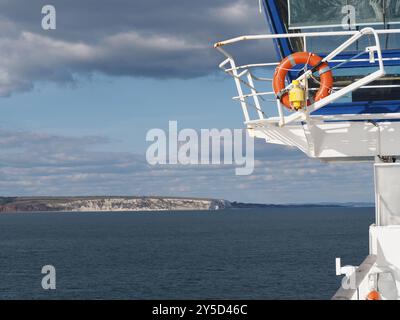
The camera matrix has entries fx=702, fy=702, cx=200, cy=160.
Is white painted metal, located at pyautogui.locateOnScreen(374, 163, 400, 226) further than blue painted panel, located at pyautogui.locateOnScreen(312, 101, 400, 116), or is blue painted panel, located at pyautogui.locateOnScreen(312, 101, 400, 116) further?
blue painted panel, located at pyautogui.locateOnScreen(312, 101, 400, 116)

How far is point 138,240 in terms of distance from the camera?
18362 centimetres

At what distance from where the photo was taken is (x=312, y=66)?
15.8 meters

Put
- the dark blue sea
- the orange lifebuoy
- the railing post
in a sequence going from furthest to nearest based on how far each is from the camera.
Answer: the dark blue sea, the railing post, the orange lifebuoy

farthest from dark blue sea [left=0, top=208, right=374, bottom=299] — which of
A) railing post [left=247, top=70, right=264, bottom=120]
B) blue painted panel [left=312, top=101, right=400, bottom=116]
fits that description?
railing post [left=247, top=70, right=264, bottom=120]

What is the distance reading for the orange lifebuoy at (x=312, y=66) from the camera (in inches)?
604

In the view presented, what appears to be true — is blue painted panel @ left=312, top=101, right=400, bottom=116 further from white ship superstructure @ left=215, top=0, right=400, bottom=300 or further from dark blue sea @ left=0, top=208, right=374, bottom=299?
dark blue sea @ left=0, top=208, right=374, bottom=299

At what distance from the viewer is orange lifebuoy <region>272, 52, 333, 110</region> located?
15.3m

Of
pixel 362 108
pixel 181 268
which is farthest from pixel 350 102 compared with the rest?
pixel 181 268

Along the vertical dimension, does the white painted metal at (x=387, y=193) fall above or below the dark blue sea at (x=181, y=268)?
above

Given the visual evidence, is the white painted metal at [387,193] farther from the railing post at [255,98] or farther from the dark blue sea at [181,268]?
the dark blue sea at [181,268]

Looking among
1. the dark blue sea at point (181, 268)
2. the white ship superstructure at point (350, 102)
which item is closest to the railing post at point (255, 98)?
the white ship superstructure at point (350, 102)
